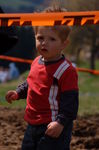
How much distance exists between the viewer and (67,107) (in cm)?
329

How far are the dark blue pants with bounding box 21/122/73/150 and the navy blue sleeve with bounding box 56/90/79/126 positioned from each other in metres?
0.16

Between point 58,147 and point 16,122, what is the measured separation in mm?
3056

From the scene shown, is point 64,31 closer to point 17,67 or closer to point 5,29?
point 5,29

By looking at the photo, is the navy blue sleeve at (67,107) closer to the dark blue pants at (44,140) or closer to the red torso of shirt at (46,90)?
the red torso of shirt at (46,90)

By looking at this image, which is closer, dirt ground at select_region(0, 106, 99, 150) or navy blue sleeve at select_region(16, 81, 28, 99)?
navy blue sleeve at select_region(16, 81, 28, 99)

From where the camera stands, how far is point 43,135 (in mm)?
3455

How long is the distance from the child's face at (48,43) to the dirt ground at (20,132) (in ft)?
5.86

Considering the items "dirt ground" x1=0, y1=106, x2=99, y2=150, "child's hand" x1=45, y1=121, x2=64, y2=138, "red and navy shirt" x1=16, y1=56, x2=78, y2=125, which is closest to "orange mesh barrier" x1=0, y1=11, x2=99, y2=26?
"red and navy shirt" x1=16, y1=56, x2=78, y2=125

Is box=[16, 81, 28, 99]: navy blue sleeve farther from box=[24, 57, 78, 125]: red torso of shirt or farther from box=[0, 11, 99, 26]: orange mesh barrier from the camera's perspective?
box=[0, 11, 99, 26]: orange mesh barrier

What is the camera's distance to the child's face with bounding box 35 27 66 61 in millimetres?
3375

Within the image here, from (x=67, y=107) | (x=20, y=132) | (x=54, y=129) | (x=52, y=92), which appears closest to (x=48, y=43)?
(x=52, y=92)

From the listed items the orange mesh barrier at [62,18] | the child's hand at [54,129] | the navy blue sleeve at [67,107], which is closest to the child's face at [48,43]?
the orange mesh barrier at [62,18]

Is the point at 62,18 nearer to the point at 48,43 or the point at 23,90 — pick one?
the point at 48,43

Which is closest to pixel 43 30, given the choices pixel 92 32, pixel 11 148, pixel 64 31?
pixel 64 31
